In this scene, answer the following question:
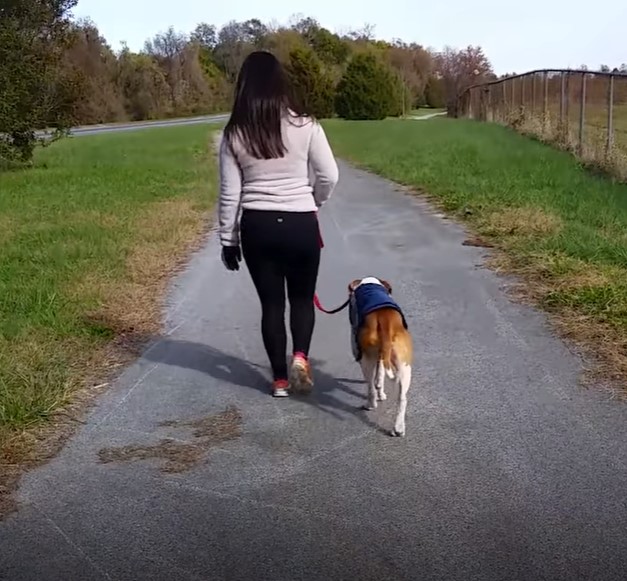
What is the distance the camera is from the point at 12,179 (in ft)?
64.6

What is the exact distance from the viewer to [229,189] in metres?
4.99

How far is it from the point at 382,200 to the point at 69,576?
35.9 ft

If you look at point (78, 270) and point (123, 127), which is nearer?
point (78, 270)

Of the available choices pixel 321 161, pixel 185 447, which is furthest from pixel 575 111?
pixel 185 447

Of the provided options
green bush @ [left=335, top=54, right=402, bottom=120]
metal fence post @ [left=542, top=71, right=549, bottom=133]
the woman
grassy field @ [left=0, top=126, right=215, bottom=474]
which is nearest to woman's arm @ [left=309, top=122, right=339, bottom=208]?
the woman

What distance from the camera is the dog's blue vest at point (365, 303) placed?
186 inches

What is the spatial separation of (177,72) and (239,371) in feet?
211

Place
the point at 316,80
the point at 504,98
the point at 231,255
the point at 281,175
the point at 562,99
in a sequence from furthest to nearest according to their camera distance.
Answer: the point at 316,80 → the point at 504,98 → the point at 562,99 → the point at 231,255 → the point at 281,175

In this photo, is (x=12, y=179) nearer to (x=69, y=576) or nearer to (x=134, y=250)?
(x=134, y=250)

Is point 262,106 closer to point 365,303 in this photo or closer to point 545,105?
point 365,303

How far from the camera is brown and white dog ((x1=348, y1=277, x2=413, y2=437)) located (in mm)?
4566

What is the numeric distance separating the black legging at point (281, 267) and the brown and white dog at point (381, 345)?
0.41 metres


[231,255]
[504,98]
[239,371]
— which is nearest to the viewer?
[231,255]

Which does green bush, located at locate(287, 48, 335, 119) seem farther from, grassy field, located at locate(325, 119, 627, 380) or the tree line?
grassy field, located at locate(325, 119, 627, 380)
